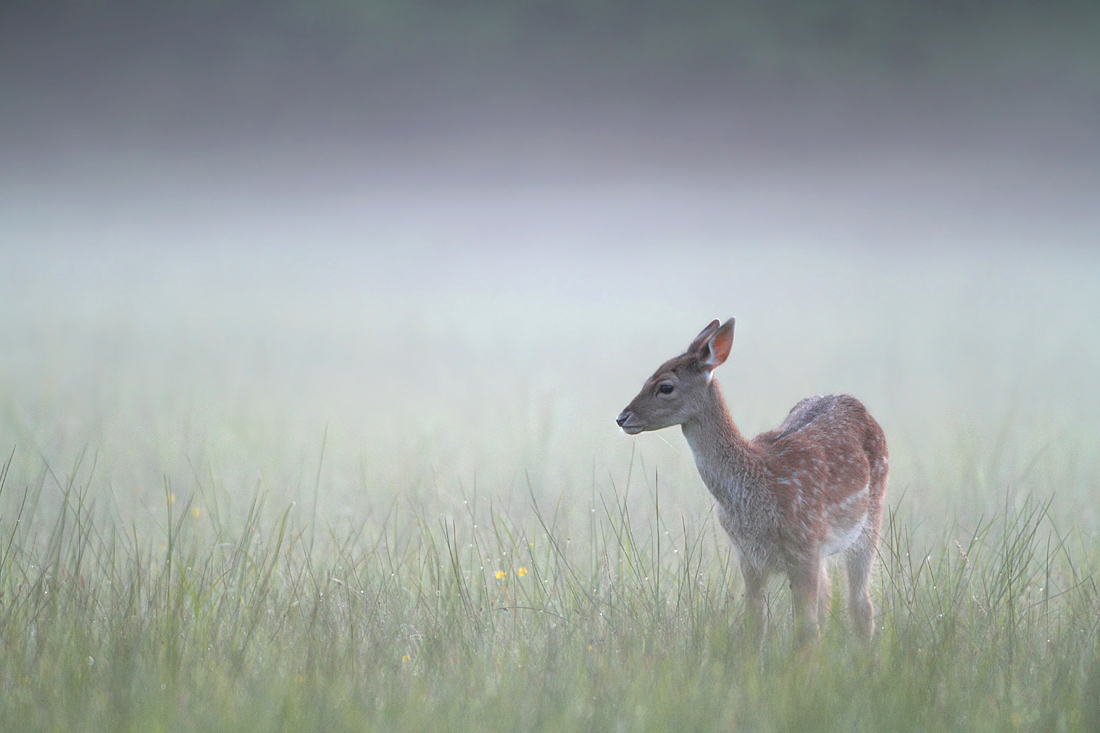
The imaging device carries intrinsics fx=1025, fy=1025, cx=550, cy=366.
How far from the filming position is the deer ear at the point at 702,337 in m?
5.20

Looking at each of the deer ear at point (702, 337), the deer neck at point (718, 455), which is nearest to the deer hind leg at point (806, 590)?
the deer neck at point (718, 455)

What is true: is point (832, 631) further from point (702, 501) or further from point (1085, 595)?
point (702, 501)

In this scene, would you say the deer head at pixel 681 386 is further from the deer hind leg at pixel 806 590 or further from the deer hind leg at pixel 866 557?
the deer hind leg at pixel 866 557

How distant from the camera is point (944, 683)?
4.28 meters

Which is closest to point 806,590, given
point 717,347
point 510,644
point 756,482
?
point 756,482

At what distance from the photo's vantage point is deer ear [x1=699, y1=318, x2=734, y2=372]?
5.15 m

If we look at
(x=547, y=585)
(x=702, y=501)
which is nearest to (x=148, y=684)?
(x=547, y=585)

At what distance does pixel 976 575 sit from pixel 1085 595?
0.56 metres

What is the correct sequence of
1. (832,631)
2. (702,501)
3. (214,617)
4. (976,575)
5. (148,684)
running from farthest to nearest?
(702,501)
(976,575)
(214,617)
(832,631)
(148,684)

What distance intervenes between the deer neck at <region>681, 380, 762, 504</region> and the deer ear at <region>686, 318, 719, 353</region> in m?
0.20

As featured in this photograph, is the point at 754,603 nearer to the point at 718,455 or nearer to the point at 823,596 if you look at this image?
the point at 823,596

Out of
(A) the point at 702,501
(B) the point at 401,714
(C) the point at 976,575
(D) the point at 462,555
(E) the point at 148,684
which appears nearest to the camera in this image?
(B) the point at 401,714

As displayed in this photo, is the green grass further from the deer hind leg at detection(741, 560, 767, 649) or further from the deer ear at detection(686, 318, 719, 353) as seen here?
the deer ear at detection(686, 318, 719, 353)

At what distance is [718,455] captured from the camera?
523cm
